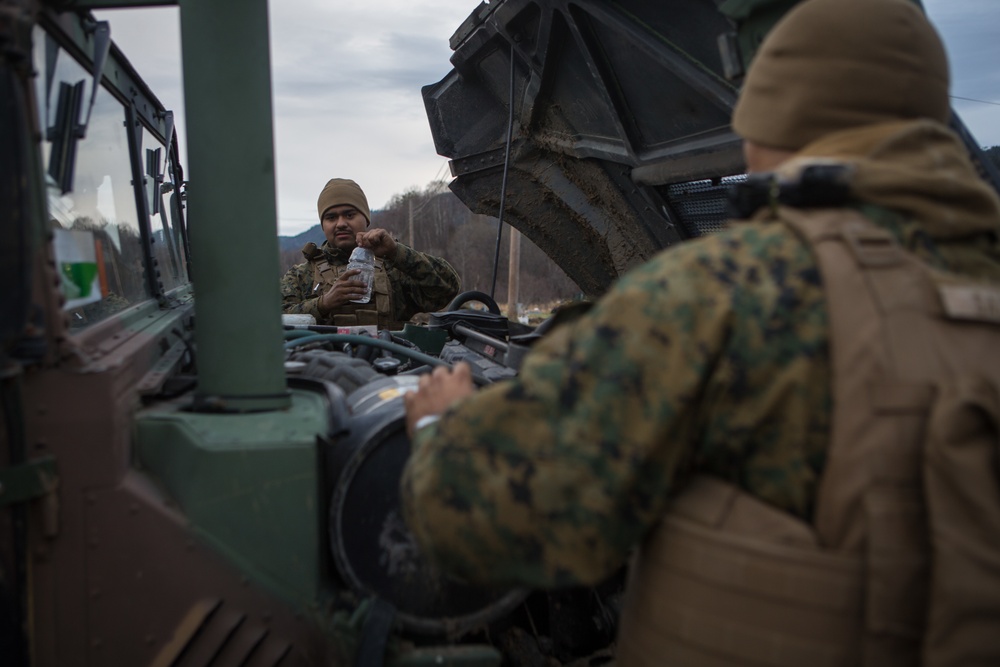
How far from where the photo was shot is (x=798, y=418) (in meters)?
1.25

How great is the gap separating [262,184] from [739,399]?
1.22m

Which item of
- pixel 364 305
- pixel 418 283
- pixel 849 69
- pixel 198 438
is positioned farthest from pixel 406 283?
pixel 849 69

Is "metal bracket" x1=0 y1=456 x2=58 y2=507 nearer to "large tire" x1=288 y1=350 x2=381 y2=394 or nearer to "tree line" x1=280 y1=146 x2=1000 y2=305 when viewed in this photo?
"large tire" x1=288 y1=350 x2=381 y2=394

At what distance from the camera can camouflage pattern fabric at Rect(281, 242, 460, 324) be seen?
5.78 meters

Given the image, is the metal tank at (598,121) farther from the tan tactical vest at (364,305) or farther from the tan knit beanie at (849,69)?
the tan tactical vest at (364,305)

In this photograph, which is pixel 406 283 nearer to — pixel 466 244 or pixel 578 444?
pixel 578 444

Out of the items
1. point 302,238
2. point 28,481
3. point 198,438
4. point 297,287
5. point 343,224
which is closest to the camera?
point 28,481

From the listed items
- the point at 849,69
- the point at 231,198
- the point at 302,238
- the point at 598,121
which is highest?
the point at 598,121

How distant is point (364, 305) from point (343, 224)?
640 mm

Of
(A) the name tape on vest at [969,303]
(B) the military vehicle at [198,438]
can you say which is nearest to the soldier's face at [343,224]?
(B) the military vehicle at [198,438]

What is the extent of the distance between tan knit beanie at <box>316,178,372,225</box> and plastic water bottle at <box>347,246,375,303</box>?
28.6 inches

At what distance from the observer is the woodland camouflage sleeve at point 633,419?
49.3 inches

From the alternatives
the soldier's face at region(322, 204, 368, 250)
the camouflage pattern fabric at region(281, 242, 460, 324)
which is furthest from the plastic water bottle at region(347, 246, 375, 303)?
the soldier's face at region(322, 204, 368, 250)

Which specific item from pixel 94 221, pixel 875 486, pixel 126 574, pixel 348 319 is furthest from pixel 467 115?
pixel 875 486
